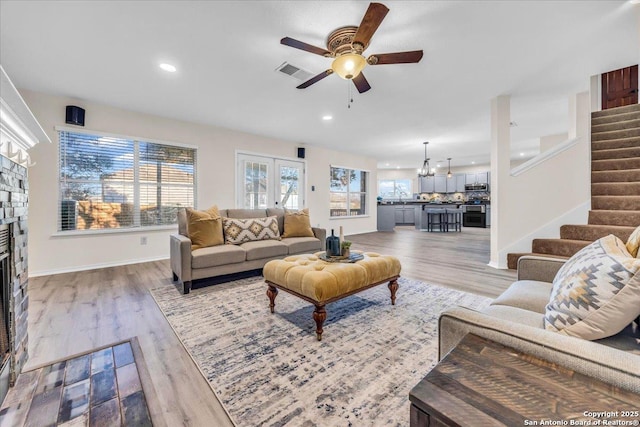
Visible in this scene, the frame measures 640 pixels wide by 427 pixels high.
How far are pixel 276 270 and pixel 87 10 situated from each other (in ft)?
8.48

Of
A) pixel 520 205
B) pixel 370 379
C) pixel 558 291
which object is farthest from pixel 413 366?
pixel 520 205

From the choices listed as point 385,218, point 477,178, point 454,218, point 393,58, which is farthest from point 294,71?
point 477,178

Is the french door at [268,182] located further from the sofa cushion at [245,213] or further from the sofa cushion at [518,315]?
the sofa cushion at [518,315]

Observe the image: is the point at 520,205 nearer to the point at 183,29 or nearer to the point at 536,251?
the point at 536,251

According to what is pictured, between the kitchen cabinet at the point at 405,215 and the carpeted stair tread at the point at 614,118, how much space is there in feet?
23.2

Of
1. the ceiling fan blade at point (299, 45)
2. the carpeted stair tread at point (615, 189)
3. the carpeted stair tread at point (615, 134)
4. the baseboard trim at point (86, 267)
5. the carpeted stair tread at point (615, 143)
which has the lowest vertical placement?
the baseboard trim at point (86, 267)

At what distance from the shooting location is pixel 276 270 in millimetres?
2238

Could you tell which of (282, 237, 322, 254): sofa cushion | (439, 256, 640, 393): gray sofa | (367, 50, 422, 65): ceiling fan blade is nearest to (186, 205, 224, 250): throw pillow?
(282, 237, 322, 254): sofa cushion

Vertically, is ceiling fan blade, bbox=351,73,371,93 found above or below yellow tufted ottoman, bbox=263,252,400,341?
above

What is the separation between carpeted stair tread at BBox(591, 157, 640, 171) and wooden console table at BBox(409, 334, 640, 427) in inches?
179

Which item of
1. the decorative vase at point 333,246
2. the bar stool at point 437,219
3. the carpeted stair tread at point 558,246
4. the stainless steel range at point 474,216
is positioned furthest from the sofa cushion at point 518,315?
the stainless steel range at point 474,216

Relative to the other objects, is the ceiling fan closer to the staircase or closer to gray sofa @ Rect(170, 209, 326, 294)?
gray sofa @ Rect(170, 209, 326, 294)

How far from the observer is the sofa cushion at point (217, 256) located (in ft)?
9.60

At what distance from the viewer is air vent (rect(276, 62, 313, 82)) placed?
2.86m
